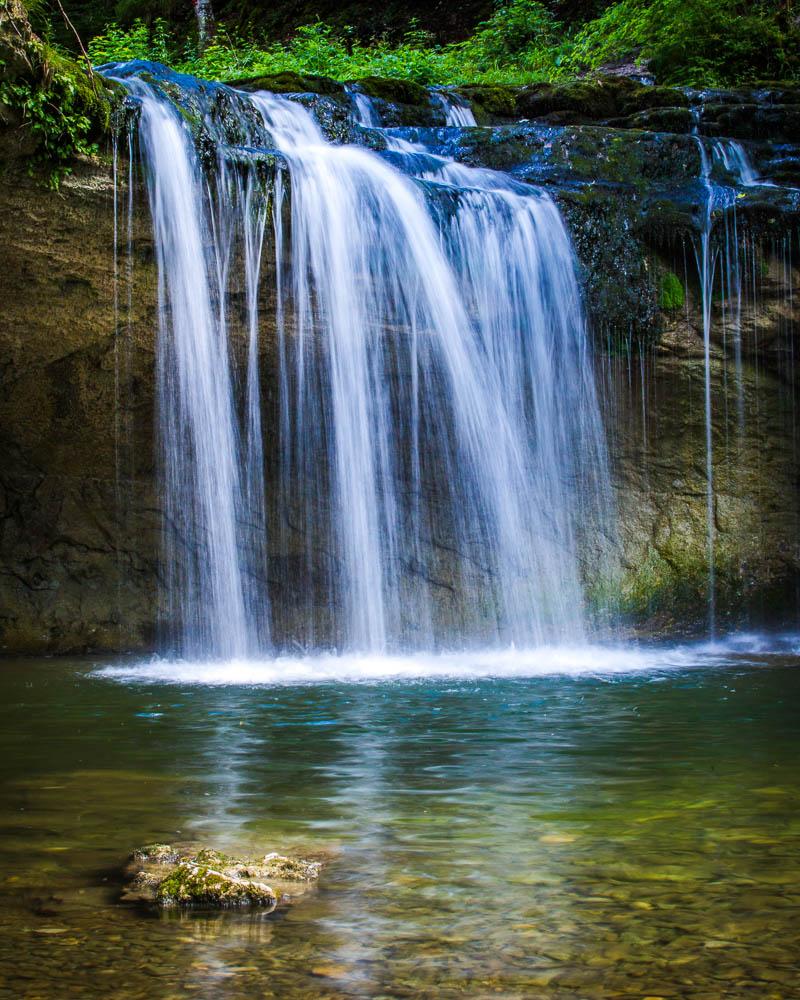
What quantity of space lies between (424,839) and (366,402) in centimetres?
695

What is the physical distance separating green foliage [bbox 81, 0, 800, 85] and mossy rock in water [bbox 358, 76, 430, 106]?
8.38 ft

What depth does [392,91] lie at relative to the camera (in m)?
13.4

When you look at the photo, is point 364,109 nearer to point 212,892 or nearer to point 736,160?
point 736,160

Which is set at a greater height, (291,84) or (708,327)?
(291,84)

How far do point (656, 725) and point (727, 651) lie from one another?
4.74 m

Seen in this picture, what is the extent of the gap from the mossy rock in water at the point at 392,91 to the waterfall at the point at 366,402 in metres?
2.32

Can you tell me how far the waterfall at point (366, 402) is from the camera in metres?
9.99

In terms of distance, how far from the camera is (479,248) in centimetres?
1076

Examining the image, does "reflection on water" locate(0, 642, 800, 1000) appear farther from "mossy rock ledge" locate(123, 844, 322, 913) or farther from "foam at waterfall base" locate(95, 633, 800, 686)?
"foam at waterfall base" locate(95, 633, 800, 686)

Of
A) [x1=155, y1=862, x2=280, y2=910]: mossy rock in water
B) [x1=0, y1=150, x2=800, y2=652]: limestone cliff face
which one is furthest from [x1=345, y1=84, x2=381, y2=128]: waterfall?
[x1=155, y1=862, x2=280, y2=910]: mossy rock in water

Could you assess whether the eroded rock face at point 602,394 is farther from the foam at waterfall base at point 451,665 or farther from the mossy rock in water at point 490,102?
the mossy rock in water at point 490,102

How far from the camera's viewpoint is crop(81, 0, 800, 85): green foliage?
16.9 metres

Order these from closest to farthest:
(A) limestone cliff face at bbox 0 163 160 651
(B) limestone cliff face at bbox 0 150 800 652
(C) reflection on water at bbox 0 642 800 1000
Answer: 1. (C) reflection on water at bbox 0 642 800 1000
2. (A) limestone cliff face at bbox 0 163 160 651
3. (B) limestone cliff face at bbox 0 150 800 652

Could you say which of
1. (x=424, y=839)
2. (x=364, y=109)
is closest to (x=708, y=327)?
(x=364, y=109)
